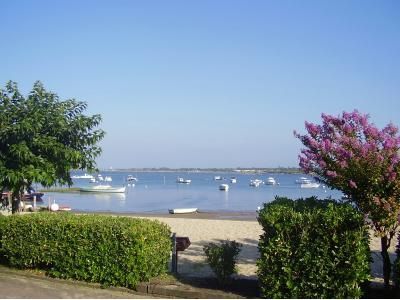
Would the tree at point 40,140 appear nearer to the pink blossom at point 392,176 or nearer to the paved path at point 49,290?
the paved path at point 49,290

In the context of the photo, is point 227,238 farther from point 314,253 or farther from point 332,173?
point 314,253

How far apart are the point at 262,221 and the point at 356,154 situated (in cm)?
186

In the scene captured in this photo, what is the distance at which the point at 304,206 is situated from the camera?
733 cm

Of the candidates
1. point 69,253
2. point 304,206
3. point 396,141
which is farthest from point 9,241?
point 396,141

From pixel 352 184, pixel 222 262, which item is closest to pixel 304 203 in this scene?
pixel 352 184

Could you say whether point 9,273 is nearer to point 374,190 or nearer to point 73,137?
point 73,137

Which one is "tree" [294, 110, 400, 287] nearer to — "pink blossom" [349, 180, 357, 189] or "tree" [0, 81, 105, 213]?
"pink blossom" [349, 180, 357, 189]

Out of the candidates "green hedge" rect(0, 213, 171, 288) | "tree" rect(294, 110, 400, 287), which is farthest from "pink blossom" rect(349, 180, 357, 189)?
"green hedge" rect(0, 213, 171, 288)

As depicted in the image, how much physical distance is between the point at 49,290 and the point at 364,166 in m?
5.64

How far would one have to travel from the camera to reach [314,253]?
6.84 m

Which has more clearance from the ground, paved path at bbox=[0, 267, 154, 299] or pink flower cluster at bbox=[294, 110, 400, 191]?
pink flower cluster at bbox=[294, 110, 400, 191]

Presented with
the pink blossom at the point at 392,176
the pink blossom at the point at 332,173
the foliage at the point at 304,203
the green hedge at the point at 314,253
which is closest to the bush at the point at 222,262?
the green hedge at the point at 314,253

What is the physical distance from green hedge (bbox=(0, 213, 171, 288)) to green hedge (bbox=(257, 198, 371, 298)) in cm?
215

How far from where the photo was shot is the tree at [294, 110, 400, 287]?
7.20m
